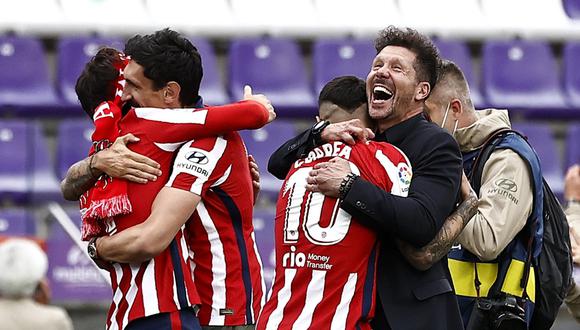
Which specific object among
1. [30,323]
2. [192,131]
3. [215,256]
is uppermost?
[192,131]

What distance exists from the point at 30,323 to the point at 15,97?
556 cm

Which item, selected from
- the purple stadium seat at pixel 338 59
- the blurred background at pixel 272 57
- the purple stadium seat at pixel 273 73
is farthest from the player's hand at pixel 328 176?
the purple stadium seat at pixel 338 59

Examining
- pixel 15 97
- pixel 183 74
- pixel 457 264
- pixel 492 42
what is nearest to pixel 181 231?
pixel 183 74

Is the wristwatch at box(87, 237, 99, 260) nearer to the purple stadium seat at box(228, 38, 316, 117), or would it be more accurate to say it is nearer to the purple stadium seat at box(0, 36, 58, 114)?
the purple stadium seat at box(0, 36, 58, 114)

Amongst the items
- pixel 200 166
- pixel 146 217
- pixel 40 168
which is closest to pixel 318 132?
pixel 200 166

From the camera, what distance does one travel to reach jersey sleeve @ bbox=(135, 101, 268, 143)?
4250 millimetres

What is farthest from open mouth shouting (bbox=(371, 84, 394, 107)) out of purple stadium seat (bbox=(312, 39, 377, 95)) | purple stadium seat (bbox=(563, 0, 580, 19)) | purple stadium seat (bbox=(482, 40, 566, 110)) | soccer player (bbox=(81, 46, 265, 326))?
purple stadium seat (bbox=(563, 0, 580, 19))

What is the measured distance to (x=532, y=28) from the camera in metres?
11.2

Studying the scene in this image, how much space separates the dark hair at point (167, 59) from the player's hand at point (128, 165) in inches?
10.5

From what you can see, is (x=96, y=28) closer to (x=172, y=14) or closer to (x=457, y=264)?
(x=172, y=14)

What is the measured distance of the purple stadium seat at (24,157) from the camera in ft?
31.2

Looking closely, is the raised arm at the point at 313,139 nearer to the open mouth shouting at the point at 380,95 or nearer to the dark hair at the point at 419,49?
the open mouth shouting at the point at 380,95

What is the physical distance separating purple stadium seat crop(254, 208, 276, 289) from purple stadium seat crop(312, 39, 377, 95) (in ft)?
5.61

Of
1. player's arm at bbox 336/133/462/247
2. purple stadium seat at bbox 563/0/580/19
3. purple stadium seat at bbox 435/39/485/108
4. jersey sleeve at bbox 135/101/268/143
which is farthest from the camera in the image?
purple stadium seat at bbox 563/0/580/19
